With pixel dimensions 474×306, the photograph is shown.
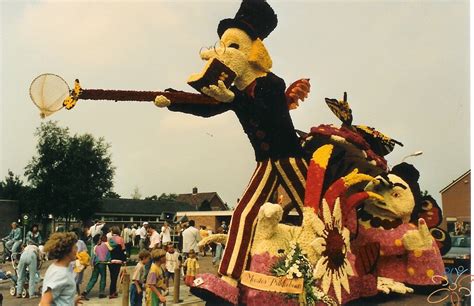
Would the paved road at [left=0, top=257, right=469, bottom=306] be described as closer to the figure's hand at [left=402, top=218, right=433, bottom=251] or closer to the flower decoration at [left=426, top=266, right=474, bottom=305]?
the flower decoration at [left=426, top=266, right=474, bottom=305]

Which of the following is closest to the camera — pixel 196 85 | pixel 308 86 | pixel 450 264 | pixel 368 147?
pixel 196 85

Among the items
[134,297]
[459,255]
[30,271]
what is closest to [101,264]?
[30,271]

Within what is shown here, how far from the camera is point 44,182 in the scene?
3900 centimetres

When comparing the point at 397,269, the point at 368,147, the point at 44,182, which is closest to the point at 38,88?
the point at 368,147

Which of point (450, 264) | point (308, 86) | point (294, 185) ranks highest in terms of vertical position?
point (308, 86)

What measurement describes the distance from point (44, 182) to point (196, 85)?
35.2m

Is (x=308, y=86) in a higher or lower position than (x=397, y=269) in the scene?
higher

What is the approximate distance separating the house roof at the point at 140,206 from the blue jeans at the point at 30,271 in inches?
1666

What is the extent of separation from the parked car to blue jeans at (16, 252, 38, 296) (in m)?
8.86

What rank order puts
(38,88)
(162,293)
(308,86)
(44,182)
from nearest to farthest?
(38,88), (162,293), (308,86), (44,182)

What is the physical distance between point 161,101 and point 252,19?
184 cm

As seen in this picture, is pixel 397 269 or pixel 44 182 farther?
pixel 44 182

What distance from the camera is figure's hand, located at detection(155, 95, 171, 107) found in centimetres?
670

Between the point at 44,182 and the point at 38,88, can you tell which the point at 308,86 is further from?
the point at 44,182
